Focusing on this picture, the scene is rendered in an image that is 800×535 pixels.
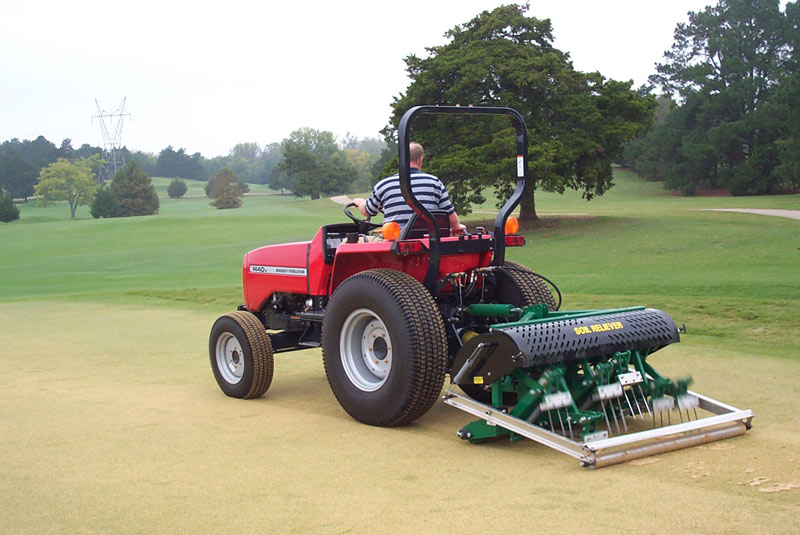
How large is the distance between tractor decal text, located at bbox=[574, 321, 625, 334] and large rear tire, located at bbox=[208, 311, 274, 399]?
111 inches

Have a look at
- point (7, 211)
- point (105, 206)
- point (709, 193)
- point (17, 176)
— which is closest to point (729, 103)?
point (709, 193)

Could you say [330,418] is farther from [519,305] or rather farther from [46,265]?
[46,265]

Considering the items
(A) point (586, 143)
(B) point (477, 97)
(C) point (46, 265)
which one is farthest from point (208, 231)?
(A) point (586, 143)

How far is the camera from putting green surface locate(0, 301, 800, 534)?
3861 millimetres

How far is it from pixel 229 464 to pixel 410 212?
2236 millimetres

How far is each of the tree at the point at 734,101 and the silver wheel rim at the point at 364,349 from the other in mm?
57633

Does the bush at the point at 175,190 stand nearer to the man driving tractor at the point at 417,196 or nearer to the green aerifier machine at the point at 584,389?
the man driving tractor at the point at 417,196

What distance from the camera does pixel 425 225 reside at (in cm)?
597

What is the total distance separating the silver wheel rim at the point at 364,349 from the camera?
5.88 meters

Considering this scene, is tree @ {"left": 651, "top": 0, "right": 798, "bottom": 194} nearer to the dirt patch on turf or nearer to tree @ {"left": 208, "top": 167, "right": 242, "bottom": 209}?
the dirt patch on turf

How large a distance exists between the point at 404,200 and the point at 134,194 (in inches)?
3087

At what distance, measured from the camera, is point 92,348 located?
33.4ft

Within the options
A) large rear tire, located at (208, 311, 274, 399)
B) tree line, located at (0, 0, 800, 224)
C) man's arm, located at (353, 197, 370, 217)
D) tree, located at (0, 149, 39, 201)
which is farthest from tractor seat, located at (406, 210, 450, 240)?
tree, located at (0, 149, 39, 201)

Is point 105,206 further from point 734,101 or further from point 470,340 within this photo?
point 470,340
